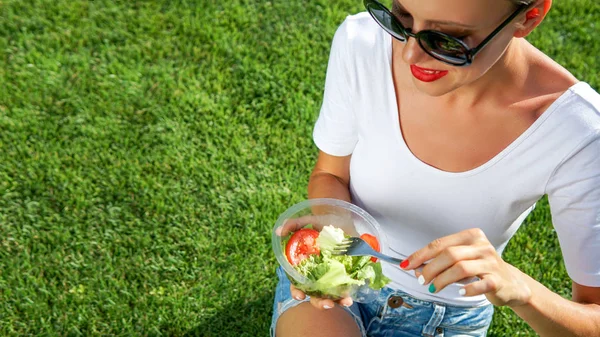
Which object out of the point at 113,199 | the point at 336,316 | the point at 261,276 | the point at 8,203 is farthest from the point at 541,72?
the point at 8,203

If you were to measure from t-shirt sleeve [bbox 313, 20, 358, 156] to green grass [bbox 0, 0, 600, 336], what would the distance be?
3.55 ft

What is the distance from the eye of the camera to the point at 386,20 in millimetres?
1706

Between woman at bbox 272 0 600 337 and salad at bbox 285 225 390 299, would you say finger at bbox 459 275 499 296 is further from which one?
salad at bbox 285 225 390 299

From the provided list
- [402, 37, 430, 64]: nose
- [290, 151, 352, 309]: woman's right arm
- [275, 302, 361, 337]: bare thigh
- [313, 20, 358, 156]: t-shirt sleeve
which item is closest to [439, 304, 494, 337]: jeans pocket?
[275, 302, 361, 337]: bare thigh

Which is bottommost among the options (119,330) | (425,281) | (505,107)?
(119,330)

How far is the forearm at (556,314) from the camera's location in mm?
1803

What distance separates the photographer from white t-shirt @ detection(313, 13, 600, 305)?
1811 millimetres

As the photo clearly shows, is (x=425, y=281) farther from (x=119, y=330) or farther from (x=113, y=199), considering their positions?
(x=113, y=199)

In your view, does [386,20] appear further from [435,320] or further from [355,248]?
[435,320]

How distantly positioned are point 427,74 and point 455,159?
358 mm

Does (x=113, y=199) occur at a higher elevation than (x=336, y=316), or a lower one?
lower

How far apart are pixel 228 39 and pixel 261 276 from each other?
142 centimetres

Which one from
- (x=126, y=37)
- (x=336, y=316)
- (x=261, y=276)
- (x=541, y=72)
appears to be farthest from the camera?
(x=126, y=37)

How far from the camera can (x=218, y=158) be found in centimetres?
344
